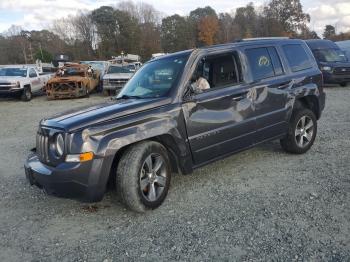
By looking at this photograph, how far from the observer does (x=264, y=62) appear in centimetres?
559

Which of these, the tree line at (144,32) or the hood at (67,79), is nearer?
the hood at (67,79)

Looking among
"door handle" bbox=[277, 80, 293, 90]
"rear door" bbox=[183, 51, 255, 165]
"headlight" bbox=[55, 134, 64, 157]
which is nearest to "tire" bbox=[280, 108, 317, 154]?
"door handle" bbox=[277, 80, 293, 90]

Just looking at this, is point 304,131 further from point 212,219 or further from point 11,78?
point 11,78

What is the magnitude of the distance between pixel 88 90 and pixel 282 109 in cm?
1378

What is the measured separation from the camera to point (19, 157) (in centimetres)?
722

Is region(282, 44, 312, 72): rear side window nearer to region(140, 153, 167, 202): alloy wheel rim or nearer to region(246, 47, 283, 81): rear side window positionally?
region(246, 47, 283, 81): rear side window

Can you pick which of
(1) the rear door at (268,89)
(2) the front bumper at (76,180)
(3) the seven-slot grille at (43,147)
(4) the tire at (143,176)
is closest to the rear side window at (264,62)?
(1) the rear door at (268,89)

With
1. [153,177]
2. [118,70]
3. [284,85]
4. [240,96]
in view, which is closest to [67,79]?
[118,70]

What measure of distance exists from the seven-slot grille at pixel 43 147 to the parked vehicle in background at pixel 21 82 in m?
14.7

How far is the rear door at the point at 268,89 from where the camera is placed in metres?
5.36

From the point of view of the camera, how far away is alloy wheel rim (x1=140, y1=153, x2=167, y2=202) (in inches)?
169

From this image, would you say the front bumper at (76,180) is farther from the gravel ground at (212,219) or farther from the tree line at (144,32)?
the tree line at (144,32)

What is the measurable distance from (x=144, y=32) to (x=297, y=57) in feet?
219

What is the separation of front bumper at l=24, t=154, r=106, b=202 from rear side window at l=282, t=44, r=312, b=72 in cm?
366
